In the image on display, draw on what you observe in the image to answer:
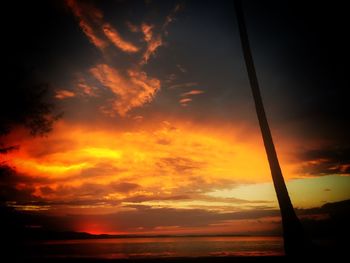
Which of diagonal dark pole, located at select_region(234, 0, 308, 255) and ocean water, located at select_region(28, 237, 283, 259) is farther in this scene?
ocean water, located at select_region(28, 237, 283, 259)

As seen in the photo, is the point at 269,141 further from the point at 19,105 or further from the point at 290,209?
the point at 19,105

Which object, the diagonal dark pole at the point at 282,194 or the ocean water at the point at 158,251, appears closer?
the diagonal dark pole at the point at 282,194

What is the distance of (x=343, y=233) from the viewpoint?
35.1 m

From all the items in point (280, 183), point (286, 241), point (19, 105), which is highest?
point (19, 105)

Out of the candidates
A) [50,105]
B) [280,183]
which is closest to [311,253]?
[280,183]

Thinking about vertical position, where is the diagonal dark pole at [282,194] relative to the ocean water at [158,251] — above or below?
above

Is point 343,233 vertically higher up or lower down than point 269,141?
lower down

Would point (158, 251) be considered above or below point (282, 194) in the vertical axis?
below

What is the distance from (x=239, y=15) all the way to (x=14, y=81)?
1248 centimetres

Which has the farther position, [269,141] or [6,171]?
[6,171]

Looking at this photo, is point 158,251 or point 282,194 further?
point 158,251

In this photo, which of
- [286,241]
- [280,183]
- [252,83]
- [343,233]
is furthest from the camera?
[343,233]

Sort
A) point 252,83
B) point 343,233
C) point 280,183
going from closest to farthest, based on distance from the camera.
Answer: point 280,183, point 252,83, point 343,233

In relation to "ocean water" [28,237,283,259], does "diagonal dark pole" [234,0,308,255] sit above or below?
above
